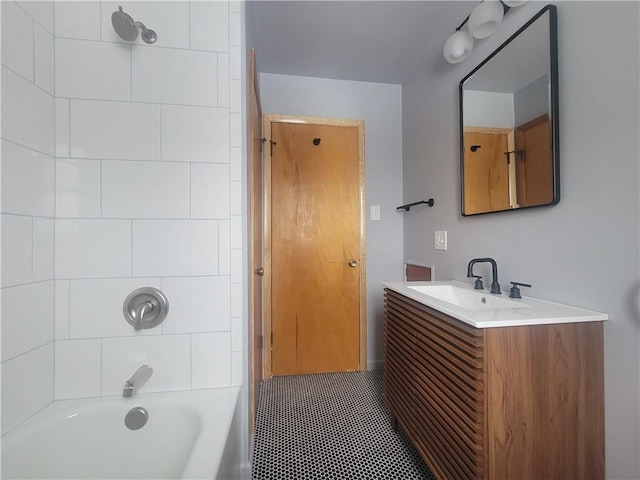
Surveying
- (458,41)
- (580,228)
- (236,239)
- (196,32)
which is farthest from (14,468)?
(458,41)

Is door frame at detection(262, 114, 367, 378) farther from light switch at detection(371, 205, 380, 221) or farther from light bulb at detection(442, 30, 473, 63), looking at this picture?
light bulb at detection(442, 30, 473, 63)

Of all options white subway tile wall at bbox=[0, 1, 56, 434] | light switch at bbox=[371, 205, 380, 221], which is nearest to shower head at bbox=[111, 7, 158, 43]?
white subway tile wall at bbox=[0, 1, 56, 434]

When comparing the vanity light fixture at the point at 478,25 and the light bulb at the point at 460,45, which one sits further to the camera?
the light bulb at the point at 460,45

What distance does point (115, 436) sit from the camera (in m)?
0.93

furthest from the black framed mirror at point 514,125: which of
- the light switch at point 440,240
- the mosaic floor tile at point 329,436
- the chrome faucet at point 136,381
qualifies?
the chrome faucet at point 136,381

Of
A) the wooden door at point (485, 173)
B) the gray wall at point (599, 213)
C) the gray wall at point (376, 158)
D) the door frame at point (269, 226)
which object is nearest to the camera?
the gray wall at point (599, 213)

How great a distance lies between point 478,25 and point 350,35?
834 millimetres

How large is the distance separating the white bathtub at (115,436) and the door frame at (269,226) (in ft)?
3.74

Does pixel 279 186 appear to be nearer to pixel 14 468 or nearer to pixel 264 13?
pixel 264 13

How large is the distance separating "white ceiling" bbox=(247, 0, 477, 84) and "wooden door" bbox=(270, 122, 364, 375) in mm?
451

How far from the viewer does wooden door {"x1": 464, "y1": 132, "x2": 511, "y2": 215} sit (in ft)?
4.06

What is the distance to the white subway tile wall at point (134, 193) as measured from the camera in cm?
99

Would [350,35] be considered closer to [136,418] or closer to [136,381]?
[136,381]

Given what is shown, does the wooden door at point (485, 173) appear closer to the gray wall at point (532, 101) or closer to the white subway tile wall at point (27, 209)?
the gray wall at point (532, 101)
